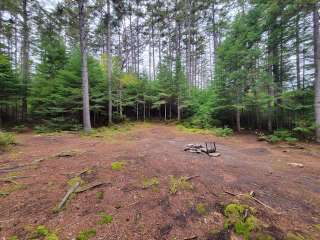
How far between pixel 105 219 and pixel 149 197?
83 centimetres

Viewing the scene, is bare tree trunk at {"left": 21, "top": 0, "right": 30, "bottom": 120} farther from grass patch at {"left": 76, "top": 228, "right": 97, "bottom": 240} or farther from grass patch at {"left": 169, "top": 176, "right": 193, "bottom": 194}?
grass patch at {"left": 76, "top": 228, "right": 97, "bottom": 240}

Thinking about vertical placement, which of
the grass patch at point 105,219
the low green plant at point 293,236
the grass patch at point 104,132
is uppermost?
the grass patch at point 104,132

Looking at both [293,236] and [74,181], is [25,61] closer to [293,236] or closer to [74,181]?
[74,181]

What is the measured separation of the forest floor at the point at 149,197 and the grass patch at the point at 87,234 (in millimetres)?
67

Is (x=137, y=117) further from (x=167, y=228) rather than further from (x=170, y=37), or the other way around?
(x=167, y=228)

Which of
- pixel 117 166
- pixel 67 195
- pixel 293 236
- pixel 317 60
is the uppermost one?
pixel 317 60

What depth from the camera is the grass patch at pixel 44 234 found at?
2.03 metres

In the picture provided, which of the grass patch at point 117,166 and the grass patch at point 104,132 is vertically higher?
the grass patch at point 104,132

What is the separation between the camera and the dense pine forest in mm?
10305

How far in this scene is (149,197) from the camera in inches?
118

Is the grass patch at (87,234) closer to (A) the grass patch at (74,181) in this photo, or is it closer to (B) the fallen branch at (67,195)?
(B) the fallen branch at (67,195)

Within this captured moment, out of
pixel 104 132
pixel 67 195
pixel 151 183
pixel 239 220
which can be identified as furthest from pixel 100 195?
pixel 104 132

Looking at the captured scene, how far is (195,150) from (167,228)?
414 cm

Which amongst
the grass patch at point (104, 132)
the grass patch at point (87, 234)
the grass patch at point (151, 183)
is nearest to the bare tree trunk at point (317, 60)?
the grass patch at point (151, 183)
